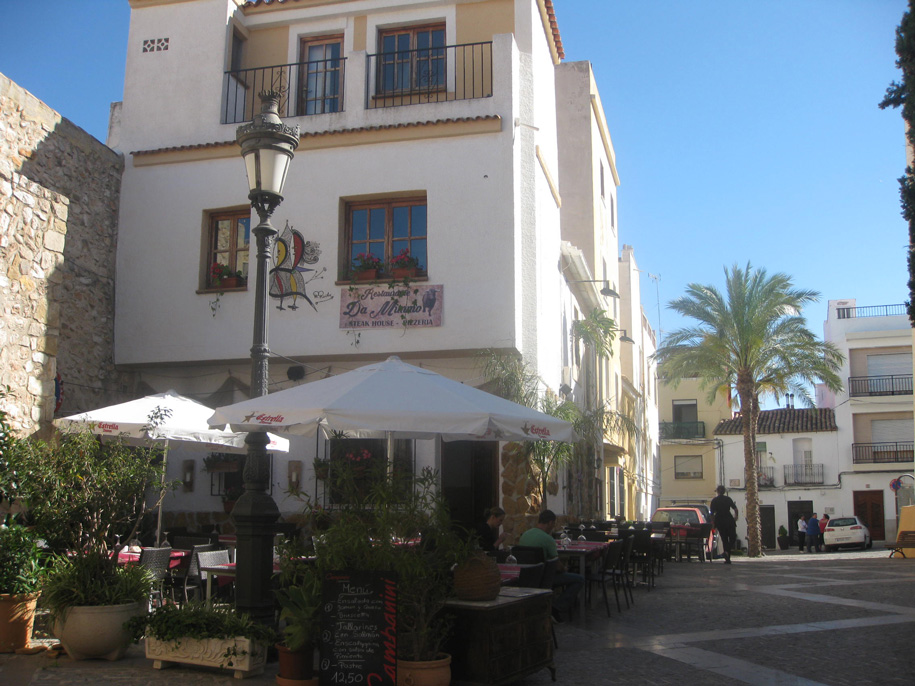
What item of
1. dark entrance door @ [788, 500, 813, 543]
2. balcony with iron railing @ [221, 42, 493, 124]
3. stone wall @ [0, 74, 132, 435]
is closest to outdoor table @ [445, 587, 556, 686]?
stone wall @ [0, 74, 132, 435]

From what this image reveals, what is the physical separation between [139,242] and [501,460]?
7039 mm

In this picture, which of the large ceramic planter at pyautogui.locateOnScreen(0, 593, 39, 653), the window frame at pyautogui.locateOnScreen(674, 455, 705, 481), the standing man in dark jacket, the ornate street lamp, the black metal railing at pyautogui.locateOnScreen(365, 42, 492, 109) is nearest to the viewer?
the ornate street lamp

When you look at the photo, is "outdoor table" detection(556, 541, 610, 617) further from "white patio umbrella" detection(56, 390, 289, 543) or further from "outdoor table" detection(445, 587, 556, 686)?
"white patio umbrella" detection(56, 390, 289, 543)

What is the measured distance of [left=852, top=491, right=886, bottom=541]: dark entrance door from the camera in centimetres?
4141

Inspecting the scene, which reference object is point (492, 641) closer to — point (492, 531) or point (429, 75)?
point (492, 531)

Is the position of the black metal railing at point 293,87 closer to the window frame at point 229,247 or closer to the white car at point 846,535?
the window frame at point 229,247

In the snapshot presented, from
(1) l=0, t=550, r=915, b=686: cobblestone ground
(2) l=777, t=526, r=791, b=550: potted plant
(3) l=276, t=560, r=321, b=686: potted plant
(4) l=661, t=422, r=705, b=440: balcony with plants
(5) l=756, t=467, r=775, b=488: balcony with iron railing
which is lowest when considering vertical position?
(2) l=777, t=526, r=791, b=550: potted plant

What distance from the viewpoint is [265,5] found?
15.6 meters

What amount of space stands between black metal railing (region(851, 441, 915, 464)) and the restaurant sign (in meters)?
35.6

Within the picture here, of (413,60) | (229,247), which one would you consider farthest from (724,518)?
(229,247)

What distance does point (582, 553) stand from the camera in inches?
390

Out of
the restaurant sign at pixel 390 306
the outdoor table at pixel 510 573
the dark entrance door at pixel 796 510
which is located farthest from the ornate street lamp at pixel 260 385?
the dark entrance door at pixel 796 510

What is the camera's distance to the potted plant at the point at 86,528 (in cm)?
657

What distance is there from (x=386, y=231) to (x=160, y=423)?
5473mm
